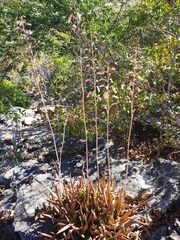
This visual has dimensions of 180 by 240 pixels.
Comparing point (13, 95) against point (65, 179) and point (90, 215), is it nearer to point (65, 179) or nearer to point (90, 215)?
point (65, 179)

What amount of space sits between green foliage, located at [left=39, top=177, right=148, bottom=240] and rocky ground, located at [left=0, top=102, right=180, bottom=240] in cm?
21

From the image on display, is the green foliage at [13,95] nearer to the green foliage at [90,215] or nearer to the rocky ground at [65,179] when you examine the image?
the rocky ground at [65,179]

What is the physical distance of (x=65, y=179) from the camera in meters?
3.62

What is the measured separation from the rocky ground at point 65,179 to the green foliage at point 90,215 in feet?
0.67

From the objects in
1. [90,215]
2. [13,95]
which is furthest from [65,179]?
[13,95]

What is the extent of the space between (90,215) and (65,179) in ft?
3.46

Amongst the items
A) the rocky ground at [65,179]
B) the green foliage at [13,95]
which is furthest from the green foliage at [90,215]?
the green foliage at [13,95]

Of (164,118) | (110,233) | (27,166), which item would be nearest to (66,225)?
(110,233)

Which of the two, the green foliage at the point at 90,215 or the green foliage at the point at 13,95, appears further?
the green foliage at the point at 13,95

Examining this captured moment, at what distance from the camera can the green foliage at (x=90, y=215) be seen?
102 inches

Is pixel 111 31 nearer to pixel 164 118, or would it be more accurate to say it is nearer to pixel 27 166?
pixel 164 118

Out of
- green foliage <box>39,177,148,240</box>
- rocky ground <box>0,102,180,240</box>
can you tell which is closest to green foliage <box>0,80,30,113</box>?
rocky ground <box>0,102,180,240</box>

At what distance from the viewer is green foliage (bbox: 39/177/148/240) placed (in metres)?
2.59

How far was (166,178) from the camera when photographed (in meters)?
3.29
